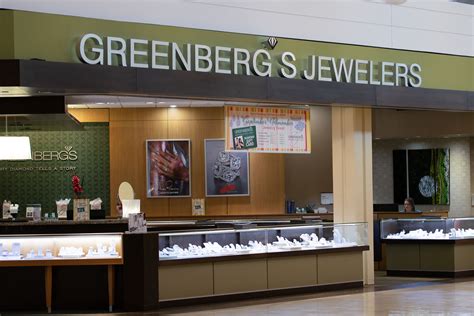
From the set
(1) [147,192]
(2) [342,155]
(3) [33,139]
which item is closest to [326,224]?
(2) [342,155]

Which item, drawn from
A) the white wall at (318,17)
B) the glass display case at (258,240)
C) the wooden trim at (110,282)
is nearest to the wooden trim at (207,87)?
the white wall at (318,17)

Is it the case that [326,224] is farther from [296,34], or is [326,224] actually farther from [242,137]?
[296,34]

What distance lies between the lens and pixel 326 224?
13.0 m

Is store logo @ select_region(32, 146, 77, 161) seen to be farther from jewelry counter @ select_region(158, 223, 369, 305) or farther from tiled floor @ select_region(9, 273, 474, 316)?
tiled floor @ select_region(9, 273, 474, 316)

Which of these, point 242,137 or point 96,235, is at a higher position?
point 242,137

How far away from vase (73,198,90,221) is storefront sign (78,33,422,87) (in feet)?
7.14

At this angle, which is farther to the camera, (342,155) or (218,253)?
(342,155)

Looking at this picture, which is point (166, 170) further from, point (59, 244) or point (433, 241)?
point (59, 244)

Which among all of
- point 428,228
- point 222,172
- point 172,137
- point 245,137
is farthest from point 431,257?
point 172,137

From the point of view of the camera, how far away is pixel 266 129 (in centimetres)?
1285

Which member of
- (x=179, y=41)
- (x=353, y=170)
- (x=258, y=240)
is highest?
(x=179, y=41)

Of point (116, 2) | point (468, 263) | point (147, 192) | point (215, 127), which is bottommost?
point (468, 263)

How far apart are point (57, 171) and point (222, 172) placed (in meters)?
3.11

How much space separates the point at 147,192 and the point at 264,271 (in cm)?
547
